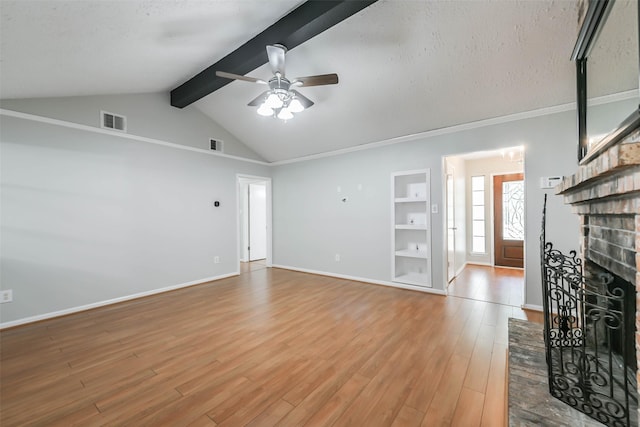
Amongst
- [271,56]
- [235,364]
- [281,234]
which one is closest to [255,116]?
[271,56]

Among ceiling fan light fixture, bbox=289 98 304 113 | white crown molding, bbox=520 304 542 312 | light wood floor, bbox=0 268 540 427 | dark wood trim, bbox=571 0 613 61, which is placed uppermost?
ceiling fan light fixture, bbox=289 98 304 113

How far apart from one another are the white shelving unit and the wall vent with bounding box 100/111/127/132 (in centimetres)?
423

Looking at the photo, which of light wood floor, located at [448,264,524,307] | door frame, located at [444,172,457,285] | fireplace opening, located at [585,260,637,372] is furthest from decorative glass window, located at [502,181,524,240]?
fireplace opening, located at [585,260,637,372]

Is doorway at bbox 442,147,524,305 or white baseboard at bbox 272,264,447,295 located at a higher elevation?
doorway at bbox 442,147,524,305

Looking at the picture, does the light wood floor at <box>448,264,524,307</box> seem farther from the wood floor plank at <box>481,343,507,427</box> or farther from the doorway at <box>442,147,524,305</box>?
the wood floor plank at <box>481,343,507,427</box>

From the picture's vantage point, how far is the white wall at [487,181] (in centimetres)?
563

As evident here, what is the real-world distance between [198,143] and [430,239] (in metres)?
4.35

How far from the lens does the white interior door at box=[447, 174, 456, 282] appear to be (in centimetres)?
418

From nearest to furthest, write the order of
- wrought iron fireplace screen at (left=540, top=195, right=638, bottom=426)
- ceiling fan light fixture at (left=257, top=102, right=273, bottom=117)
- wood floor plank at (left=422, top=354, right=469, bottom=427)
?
wrought iron fireplace screen at (left=540, top=195, right=638, bottom=426) → wood floor plank at (left=422, top=354, right=469, bottom=427) → ceiling fan light fixture at (left=257, top=102, right=273, bottom=117)

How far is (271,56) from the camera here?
2340 millimetres

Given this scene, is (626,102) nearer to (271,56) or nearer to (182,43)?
(271,56)

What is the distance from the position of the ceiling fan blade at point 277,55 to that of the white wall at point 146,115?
2.78 meters

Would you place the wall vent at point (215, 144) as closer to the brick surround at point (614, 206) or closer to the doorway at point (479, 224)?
the doorway at point (479, 224)

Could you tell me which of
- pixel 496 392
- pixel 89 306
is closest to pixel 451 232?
pixel 496 392
